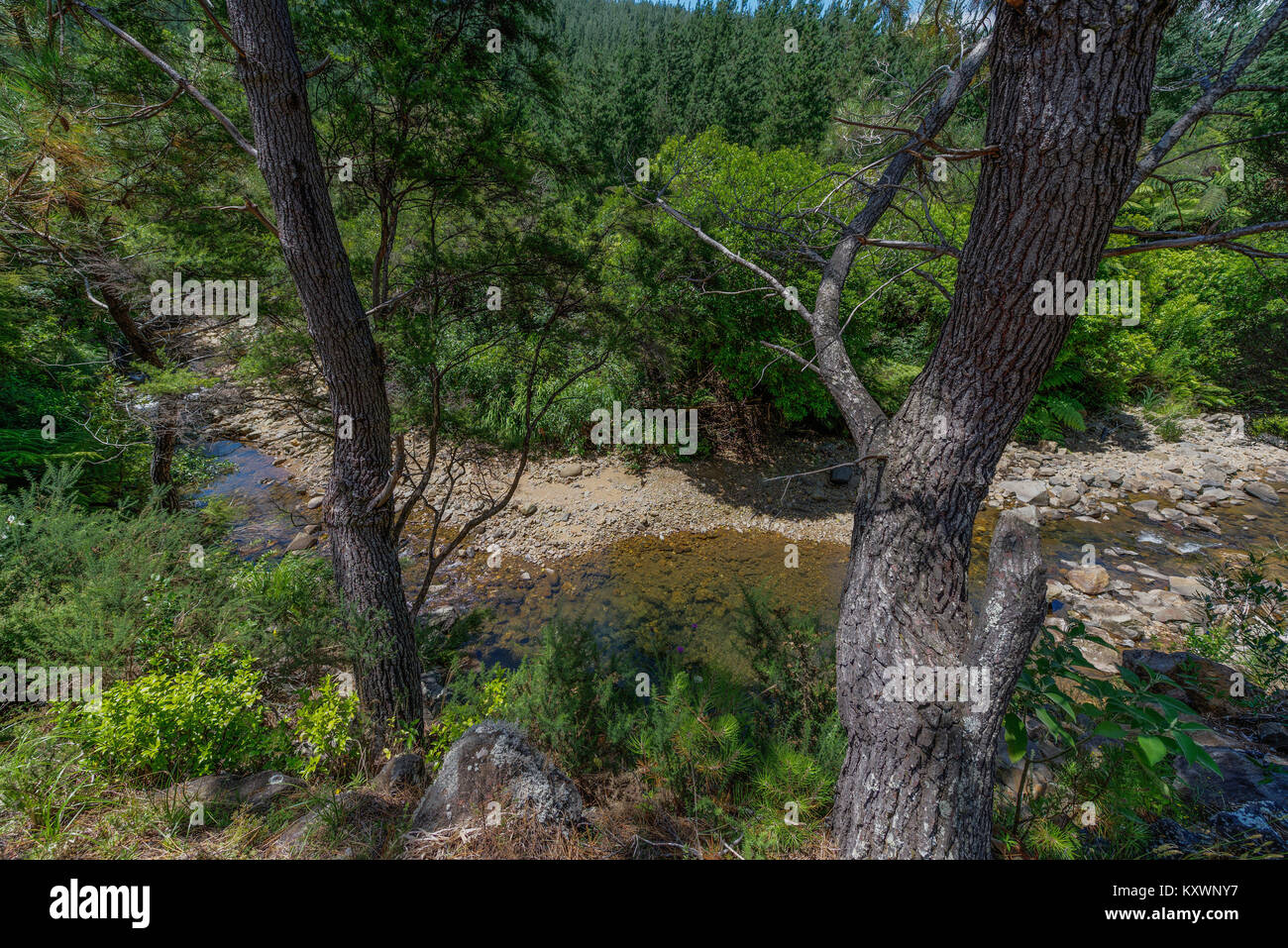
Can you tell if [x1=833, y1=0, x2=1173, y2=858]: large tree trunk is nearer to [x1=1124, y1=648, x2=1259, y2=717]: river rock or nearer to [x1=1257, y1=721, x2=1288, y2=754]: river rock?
[x1=1124, y1=648, x2=1259, y2=717]: river rock

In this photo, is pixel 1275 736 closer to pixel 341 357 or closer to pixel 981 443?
pixel 981 443

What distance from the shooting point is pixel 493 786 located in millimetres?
2336

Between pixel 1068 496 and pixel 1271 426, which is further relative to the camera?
pixel 1271 426

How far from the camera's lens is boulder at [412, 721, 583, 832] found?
7.54ft

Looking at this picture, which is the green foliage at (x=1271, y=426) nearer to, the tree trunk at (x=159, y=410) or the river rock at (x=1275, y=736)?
the river rock at (x=1275, y=736)

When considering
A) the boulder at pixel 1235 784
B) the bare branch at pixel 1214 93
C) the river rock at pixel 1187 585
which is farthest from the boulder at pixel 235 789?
the river rock at pixel 1187 585

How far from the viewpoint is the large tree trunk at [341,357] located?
2621 millimetres

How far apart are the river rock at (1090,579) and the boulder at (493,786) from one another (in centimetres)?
703

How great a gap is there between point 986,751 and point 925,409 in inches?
54.5

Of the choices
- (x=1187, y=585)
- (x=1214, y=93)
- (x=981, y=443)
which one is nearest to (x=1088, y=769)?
(x=981, y=443)

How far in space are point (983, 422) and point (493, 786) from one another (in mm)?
2640

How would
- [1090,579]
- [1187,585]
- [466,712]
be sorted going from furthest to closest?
1. [1090,579]
2. [1187,585]
3. [466,712]

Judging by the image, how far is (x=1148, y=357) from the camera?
1072cm

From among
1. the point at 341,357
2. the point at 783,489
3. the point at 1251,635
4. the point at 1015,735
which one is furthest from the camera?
the point at 783,489
